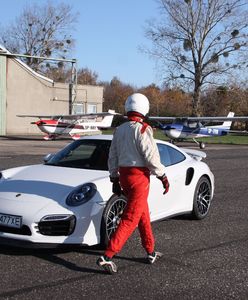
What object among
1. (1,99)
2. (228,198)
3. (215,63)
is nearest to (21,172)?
(228,198)

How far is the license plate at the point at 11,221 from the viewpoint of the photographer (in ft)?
17.6

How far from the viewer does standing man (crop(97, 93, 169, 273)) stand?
16.5 feet

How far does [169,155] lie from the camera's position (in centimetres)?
745

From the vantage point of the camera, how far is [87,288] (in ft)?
15.0

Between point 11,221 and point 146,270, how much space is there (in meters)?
1.55

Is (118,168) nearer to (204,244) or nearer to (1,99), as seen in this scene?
(204,244)

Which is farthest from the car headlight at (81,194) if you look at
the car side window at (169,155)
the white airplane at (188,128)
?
the white airplane at (188,128)

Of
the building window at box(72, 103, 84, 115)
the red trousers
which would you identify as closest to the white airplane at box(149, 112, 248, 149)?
the building window at box(72, 103, 84, 115)

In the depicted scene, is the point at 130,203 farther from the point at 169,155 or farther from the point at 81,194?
the point at 169,155

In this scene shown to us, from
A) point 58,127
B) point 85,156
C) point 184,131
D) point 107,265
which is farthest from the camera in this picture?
point 58,127

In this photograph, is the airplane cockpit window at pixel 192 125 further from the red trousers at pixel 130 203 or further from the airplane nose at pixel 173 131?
the red trousers at pixel 130 203

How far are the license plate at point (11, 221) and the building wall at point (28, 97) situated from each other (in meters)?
36.6

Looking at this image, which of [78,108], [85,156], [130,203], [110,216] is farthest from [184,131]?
[130,203]

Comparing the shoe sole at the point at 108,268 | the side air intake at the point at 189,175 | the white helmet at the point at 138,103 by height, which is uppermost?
the white helmet at the point at 138,103
